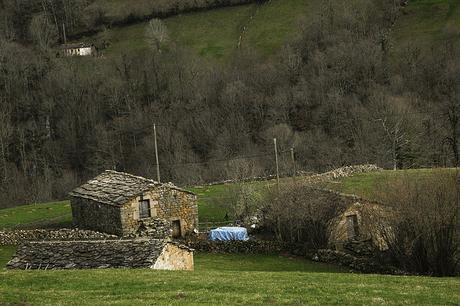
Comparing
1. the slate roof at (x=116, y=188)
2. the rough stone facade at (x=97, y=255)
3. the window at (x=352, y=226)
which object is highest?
the slate roof at (x=116, y=188)

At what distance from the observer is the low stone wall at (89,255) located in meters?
25.0

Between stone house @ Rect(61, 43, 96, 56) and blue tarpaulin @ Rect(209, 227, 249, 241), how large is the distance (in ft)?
290

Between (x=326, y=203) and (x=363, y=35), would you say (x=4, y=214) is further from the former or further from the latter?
(x=363, y=35)

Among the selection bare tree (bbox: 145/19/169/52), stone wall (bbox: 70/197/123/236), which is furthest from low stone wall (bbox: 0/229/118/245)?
bare tree (bbox: 145/19/169/52)

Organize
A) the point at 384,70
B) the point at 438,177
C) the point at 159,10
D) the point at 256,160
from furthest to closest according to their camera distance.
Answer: the point at 159,10
the point at 384,70
the point at 256,160
the point at 438,177

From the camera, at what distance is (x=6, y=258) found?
35.1 metres

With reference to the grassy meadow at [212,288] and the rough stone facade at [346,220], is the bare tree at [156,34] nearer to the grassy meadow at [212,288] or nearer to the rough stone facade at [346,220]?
the rough stone facade at [346,220]

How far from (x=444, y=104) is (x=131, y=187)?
2184 inches

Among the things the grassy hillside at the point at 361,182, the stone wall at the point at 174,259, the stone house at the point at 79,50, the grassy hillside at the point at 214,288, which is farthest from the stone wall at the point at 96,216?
the stone house at the point at 79,50

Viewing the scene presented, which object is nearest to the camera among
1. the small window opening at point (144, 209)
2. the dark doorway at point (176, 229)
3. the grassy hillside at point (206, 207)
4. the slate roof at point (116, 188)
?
the slate roof at point (116, 188)

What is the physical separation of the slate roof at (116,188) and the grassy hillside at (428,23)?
72.5m

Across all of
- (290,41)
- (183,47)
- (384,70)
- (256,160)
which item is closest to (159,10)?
(183,47)

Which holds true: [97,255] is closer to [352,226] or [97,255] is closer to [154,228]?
[154,228]

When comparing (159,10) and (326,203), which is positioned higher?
(159,10)
